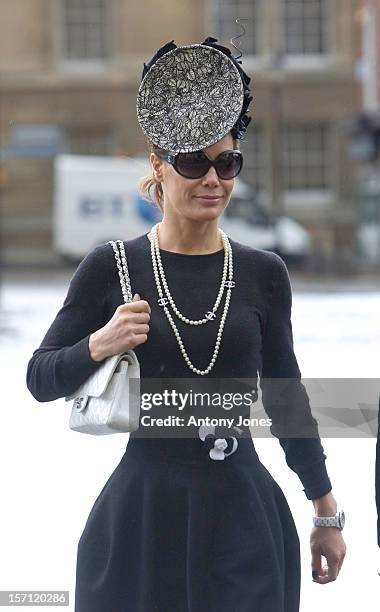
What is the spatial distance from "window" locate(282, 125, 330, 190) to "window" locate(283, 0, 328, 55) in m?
1.87

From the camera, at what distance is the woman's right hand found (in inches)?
93.4

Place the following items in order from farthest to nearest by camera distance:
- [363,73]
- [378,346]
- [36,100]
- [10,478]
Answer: [36,100]
[363,73]
[378,346]
[10,478]

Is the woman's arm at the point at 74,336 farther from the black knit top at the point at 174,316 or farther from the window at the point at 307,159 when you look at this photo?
the window at the point at 307,159

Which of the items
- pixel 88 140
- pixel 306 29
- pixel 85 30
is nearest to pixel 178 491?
pixel 88 140

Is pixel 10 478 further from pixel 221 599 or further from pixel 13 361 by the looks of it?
pixel 13 361

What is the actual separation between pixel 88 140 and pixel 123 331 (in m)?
32.1

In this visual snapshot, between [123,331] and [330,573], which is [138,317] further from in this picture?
[330,573]

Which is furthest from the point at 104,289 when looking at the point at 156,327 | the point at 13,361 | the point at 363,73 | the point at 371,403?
the point at 363,73

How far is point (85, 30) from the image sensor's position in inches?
1353

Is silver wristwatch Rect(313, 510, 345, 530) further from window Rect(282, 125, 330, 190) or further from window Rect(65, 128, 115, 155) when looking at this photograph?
window Rect(65, 128, 115, 155)

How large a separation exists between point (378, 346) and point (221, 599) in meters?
3.77

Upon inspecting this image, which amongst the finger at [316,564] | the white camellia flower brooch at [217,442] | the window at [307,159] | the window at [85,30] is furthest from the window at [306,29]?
the white camellia flower brooch at [217,442]

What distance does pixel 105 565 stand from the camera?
2467 millimetres

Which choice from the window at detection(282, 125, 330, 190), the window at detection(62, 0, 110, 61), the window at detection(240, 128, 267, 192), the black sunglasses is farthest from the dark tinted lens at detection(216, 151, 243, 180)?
the window at detection(62, 0, 110, 61)
